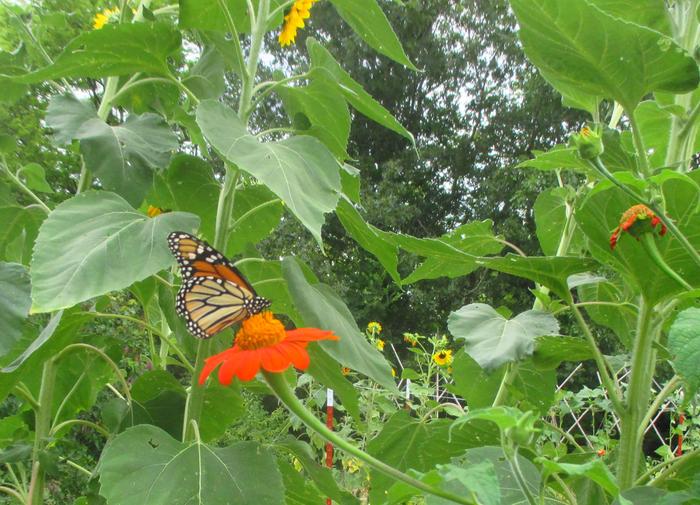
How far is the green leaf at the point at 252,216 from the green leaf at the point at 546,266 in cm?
35

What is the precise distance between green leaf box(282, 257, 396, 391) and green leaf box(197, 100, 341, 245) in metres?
0.09

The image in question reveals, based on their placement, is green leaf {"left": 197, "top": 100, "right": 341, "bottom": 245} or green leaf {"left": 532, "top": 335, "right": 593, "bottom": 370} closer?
green leaf {"left": 197, "top": 100, "right": 341, "bottom": 245}

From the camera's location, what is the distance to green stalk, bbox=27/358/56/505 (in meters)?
0.92

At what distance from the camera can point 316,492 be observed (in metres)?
0.93

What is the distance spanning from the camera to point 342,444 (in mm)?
462

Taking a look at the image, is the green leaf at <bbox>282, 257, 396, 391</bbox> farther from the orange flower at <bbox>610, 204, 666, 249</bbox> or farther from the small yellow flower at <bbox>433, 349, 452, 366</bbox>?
the small yellow flower at <bbox>433, 349, 452, 366</bbox>

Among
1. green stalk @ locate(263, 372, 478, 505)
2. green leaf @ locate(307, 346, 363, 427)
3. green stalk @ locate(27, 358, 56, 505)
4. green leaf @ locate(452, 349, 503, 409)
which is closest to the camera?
green stalk @ locate(263, 372, 478, 505)

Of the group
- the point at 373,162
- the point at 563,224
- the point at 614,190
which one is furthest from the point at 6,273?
the point at 373,162

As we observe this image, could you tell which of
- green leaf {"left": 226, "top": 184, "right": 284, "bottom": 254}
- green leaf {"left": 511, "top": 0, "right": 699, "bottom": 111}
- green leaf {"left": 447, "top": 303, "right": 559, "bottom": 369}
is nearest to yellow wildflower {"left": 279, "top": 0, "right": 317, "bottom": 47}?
green leaf {"left": 226, "top": 184, "right": 284, "bottom": 254}

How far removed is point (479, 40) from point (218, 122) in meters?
9.07

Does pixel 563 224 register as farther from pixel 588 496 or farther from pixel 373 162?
pixel 373 162

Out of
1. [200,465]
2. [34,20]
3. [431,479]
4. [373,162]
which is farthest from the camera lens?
[373,162]

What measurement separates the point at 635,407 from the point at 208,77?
737 millimetres

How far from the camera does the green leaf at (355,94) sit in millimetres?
872
